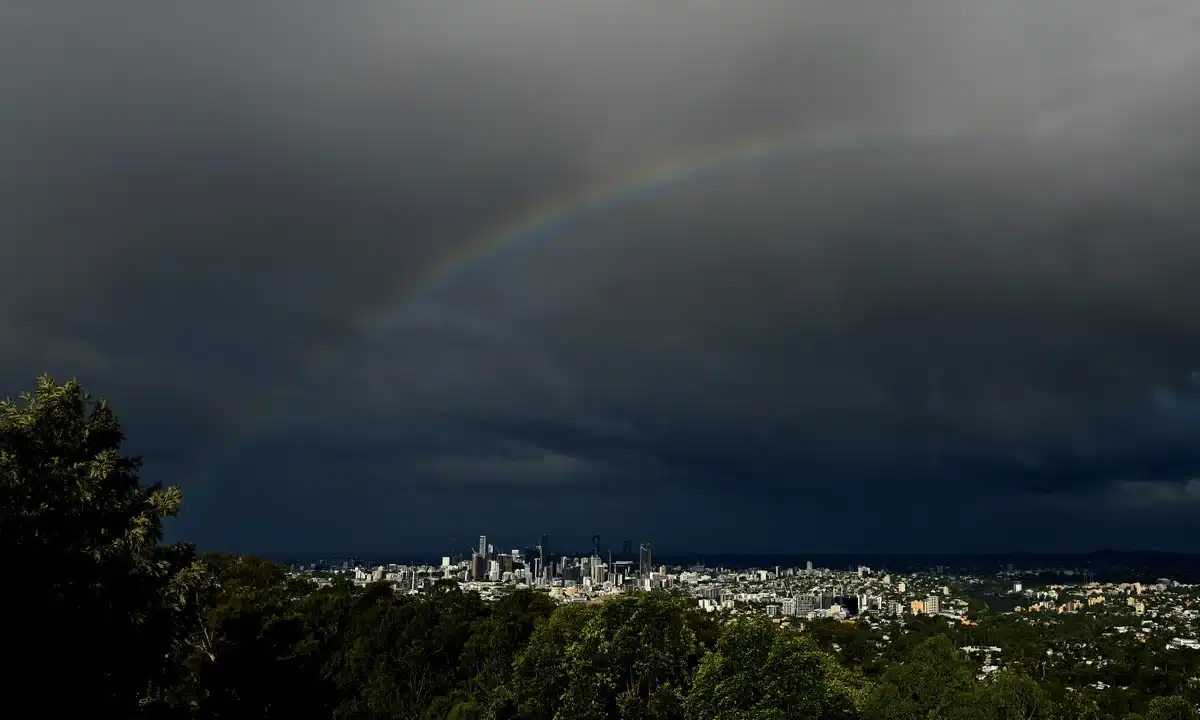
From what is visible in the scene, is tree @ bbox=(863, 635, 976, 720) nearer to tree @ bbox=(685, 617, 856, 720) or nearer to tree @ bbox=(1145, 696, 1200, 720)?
tree @ bbox=(685, 617, 856, 720)

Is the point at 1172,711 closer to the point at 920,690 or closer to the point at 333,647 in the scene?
the point at 920,690

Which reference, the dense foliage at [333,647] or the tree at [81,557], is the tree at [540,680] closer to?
the dense foliage at [333,647]

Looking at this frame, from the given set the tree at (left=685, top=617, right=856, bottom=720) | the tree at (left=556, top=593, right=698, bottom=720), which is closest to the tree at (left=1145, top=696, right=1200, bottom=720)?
the tree at (left=685, top=617, right=856, bottom=720)

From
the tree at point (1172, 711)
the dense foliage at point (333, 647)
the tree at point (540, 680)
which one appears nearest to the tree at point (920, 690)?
the dense foliage at point (333, 647)

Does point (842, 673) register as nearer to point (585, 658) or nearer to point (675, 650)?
point (675, 650)

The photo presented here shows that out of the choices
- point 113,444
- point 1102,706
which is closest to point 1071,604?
point 1102,706
